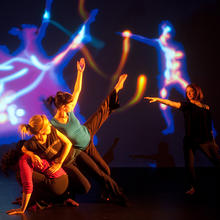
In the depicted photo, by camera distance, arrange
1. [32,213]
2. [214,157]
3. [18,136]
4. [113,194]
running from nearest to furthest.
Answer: [32,213] < [113,194] < [214,157] < [18,136]

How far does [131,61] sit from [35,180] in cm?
331

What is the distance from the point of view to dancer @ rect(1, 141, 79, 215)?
2443mm

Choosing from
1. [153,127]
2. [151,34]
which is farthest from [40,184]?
[151,34]

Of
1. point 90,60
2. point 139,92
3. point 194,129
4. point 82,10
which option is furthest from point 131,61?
point 194,129

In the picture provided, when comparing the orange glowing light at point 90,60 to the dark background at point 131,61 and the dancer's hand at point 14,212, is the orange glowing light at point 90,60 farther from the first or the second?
the dancer's hand at point 14,212

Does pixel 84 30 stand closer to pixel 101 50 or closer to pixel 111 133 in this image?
pixel 101 50

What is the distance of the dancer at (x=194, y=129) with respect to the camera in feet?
10.4

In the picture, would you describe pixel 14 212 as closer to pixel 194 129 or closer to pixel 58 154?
pixel 58 154

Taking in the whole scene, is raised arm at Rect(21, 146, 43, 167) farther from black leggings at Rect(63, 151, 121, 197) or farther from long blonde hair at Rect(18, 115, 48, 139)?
black leggings at Rect(63, 151, 121, 197)

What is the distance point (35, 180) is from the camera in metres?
2.56

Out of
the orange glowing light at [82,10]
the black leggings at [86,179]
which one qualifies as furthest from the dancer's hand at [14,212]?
the orange glowing light at [82,10]

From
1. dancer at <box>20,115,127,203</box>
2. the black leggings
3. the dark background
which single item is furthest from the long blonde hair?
the dark background

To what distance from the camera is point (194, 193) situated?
10.4 feet

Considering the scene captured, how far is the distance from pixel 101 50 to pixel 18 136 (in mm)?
2122
